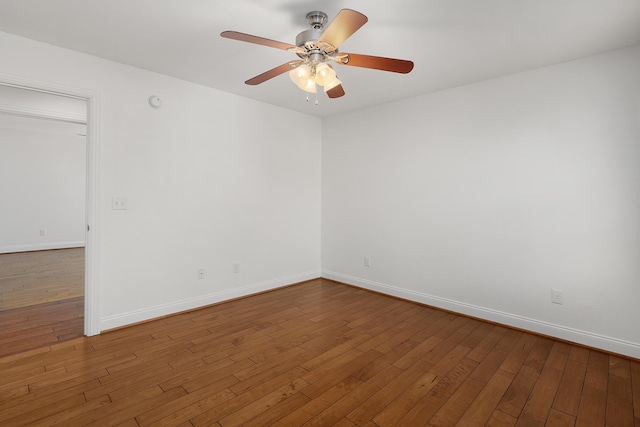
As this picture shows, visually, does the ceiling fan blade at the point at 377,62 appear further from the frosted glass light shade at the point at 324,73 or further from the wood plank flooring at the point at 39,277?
the wood plank flooring at the point at 39,277

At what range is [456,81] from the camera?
10.3 ft

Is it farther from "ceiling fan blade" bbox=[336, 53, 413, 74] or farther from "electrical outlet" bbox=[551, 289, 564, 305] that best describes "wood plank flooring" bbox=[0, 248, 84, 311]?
"electrical outlet" bbox=[551, 289, 564, 305]

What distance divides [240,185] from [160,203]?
95 cm

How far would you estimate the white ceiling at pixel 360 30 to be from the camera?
1.95m

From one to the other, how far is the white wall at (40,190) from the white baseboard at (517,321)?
6824 mm

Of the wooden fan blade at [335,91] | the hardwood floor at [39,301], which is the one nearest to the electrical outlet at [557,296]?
the wooden fan blade at [335,91]

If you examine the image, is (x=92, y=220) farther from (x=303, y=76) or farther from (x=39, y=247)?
(x=39, y=247)

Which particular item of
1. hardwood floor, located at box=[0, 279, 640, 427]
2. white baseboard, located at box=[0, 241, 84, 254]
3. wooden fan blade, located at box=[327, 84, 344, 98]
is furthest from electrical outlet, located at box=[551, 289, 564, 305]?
white baseboard, located at box=[0, 241, 84, 254]

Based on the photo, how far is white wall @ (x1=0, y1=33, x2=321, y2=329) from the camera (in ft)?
9.11

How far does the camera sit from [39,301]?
11.7 ft

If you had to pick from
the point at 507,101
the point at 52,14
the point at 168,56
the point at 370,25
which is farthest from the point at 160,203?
the point at 507,101

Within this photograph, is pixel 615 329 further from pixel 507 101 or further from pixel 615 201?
pixel 507 101

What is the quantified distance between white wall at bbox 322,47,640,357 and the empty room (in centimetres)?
2

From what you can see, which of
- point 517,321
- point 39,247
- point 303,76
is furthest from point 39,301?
point 517,321
